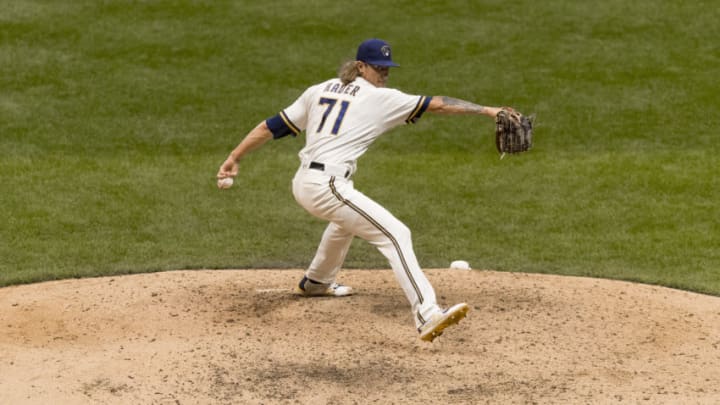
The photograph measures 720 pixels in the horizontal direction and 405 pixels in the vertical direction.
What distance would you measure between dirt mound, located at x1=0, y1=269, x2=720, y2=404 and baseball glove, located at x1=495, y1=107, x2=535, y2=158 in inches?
50.7

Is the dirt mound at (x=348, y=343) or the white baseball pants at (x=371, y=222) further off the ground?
the white baseball pants at (x=371, y=222)

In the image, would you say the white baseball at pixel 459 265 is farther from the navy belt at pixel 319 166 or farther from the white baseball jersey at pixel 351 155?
the navy belt at pixel 319 166

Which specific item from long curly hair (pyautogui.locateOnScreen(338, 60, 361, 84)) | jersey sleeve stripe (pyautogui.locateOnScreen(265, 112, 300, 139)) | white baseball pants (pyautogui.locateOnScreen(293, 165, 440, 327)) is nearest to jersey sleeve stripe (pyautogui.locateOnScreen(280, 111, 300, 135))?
jersey sleeve stripe (pyautogui.locateOnScreen(265, 112, 300, 139))

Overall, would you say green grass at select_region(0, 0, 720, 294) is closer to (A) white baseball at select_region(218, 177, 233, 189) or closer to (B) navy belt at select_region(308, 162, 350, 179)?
(A) white baseball at select_region(218, 177, 233, 189)

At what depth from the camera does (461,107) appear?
7.01 meters

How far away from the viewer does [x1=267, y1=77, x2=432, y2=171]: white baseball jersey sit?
716cm

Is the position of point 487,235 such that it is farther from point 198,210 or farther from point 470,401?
point 470,401

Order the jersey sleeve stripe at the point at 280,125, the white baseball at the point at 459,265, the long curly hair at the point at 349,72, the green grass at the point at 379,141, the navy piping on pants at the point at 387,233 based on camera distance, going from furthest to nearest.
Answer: the green grass at the point at 379,141 → the white baseball at the point at 459,265 → the jersey sleeve stripe at the point at 280,125 → the long curly hair at the point at 349,72 → the navy piping on pants at the point at 387,233

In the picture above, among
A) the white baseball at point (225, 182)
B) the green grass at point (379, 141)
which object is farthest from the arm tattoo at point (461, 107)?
the green grass at point (379, 141)

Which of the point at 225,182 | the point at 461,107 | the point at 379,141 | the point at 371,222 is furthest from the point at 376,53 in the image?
the point at 379,141

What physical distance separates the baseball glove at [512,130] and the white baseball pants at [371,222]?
88cm

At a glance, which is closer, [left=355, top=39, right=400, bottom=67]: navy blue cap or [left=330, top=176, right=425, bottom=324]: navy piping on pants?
[left=330, top=176, right=425, bottom=324]: navy piping on pants

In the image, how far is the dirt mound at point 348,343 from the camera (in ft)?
20.8

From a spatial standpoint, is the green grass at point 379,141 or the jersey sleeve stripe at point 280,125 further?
the green grass at point 379,141
